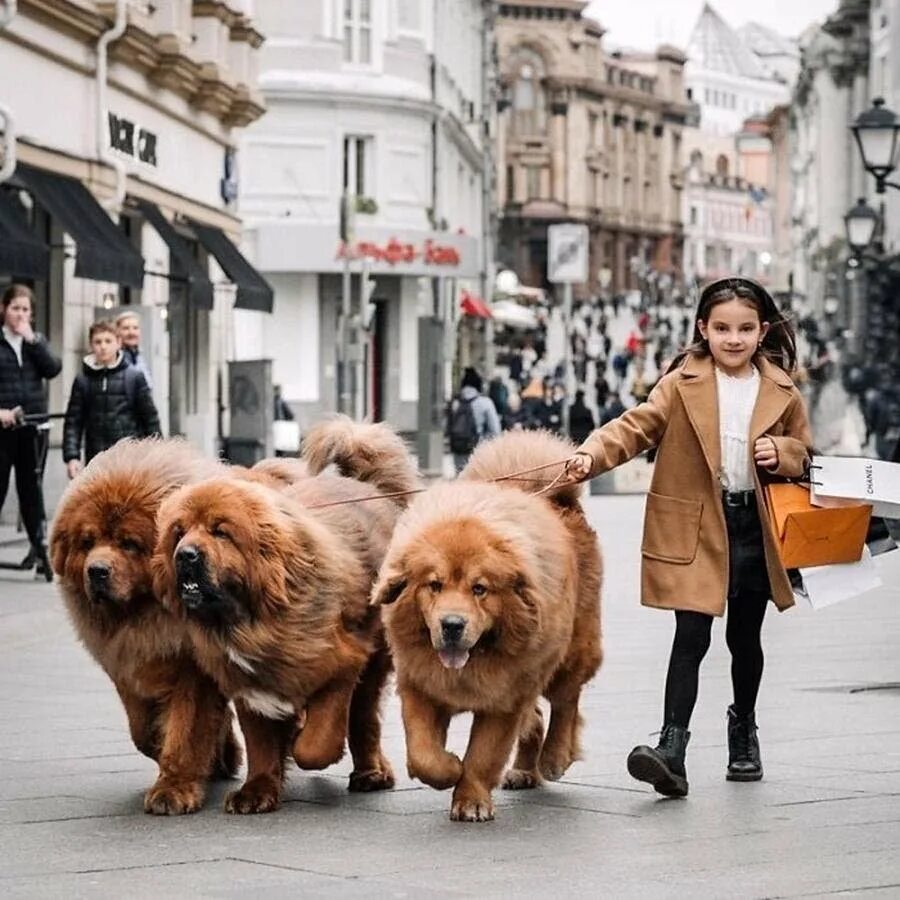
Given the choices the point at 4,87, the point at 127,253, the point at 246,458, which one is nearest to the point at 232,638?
the point at 4,87

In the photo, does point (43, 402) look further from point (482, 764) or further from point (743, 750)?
point (482, 764)

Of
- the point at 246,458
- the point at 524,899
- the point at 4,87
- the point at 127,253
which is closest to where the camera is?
the point at 524,899

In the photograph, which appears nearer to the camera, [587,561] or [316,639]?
[316,639]

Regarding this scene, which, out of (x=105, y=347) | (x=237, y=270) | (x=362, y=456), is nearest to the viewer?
(x=362, y=456)

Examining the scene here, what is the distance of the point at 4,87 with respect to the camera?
23.6m

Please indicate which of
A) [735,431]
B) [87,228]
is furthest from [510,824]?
[87,228]

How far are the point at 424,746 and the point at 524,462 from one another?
4.41 ft

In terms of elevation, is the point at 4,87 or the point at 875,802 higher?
the point at 4,87

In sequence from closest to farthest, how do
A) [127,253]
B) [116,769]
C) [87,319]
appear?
[116,769], [127,253], [87,319]

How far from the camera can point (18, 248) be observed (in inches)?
845

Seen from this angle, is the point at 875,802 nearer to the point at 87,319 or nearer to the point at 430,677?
the point at 430,677

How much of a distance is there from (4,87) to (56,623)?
28.7 feet

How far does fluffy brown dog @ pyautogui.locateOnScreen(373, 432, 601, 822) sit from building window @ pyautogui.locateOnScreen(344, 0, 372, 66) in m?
47.2

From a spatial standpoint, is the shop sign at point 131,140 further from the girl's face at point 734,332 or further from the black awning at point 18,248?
the girl's face at point 734,332
